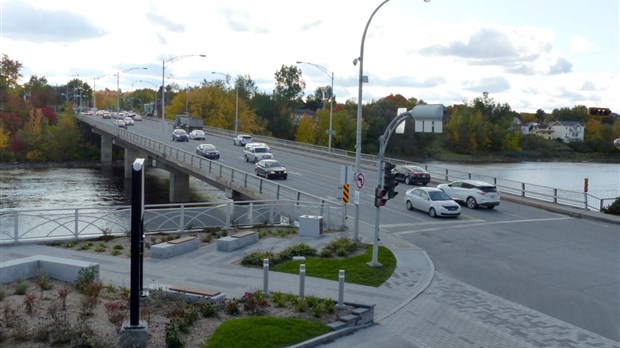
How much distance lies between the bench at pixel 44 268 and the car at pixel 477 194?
A: 24.0m

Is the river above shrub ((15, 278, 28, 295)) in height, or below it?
below

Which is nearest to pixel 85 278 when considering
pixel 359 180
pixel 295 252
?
pixel 295 252

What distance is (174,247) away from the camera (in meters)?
19.9

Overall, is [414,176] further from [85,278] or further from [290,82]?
[290,82]

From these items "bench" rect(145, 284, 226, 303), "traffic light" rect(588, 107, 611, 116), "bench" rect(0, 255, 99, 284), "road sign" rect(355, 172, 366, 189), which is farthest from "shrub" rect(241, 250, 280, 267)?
"traffic light" rect(588, 107, 611, 116)

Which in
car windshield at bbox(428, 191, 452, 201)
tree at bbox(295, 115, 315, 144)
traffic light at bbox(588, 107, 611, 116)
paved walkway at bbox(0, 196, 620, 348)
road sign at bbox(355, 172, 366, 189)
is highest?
traffic light at bbox(588, 107, 611, 116)

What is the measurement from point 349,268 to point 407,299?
9.24 ft

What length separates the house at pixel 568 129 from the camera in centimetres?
14912

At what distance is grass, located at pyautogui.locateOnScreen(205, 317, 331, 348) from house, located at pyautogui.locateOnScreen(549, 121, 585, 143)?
145 m

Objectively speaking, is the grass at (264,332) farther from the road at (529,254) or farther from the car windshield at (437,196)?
the car windshield at (437,196)

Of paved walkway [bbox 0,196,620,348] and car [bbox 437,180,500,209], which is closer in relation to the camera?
paved walkway [bbox 0,196,620,348]

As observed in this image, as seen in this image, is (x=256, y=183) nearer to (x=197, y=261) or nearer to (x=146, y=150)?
(x=197, y=261)

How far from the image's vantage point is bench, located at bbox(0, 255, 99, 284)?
1461cm

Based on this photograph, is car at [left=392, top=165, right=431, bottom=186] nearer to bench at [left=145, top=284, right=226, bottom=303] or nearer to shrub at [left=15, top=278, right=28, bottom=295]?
bench at [left=145, top=284, right=226, bottom=303]
